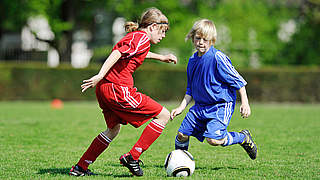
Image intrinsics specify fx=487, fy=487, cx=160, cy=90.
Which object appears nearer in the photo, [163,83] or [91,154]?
[91,154]

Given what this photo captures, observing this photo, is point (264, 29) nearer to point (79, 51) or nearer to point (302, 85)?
point (302, 85)

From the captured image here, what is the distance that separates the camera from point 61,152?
280 inches

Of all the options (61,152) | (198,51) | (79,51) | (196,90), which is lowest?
(79,51)

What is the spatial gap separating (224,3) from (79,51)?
10.1 m

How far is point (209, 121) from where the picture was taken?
5.43 m

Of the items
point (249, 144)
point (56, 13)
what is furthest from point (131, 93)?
point (56, 13)

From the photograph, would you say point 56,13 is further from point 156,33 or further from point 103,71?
point 103,71

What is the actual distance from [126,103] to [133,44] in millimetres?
616

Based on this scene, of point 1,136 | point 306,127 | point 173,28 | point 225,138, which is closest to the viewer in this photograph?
point 225,138

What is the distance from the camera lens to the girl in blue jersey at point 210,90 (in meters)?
5.38

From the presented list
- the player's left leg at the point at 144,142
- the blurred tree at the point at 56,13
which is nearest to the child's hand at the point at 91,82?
the player's left leg at the point at 144,142

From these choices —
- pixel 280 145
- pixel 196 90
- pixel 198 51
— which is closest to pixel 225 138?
pixel 196 90

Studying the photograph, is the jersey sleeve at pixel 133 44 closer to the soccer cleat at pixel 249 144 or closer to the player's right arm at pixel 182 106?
the player's right arm at pixel 182 106

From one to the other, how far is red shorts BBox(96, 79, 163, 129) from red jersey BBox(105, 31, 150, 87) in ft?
0.25
